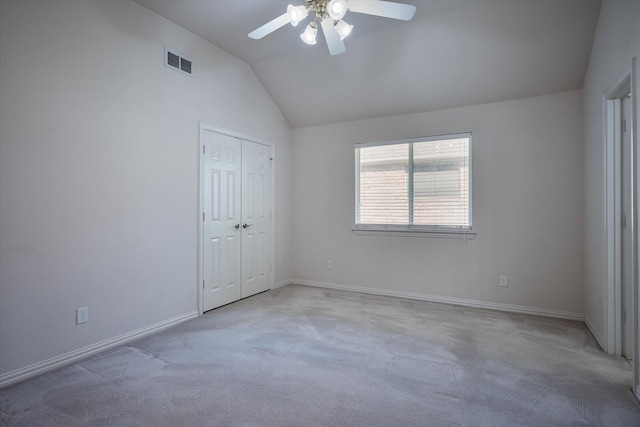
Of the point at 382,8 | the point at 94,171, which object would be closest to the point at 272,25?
the point at 382,8

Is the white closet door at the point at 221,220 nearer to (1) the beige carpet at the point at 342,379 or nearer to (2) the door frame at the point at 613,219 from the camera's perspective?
(1) the beige carpet at the point at 342,379

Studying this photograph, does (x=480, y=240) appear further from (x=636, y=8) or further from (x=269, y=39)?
(x=269, y=39)

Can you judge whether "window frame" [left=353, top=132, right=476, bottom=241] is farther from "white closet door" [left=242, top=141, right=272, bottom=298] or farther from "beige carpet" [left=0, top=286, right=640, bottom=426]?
"white closet door" [left=242, top=141, right=272, bottom=298]

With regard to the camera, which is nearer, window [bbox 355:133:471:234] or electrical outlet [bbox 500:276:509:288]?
electrical outlet [bbox 500:276:509:288]

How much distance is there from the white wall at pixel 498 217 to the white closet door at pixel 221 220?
1.43m

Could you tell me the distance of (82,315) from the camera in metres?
2.66

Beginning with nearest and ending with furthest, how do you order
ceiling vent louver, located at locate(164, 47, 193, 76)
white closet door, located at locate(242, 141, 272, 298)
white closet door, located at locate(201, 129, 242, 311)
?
ceiling vent louver, located at locate(164, 47, 193, 76) → white closet door, located at locate(201, 129, 242, 311) → white closet door, located at locate(242, 141, 272, 298)

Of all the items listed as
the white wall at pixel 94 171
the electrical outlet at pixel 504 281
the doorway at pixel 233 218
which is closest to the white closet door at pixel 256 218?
the doorway at pixel 233 218

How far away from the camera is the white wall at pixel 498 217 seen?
11.9ft

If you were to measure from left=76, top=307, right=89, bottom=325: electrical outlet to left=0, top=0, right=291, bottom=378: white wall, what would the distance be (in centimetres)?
4

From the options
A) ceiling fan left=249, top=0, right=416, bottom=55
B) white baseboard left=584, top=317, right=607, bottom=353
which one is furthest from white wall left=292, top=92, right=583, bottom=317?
ceiling fan left=249, top=0, right=416, bottom=55

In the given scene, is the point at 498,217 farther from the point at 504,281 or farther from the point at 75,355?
the point at 75,355

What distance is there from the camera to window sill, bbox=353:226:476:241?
408cm

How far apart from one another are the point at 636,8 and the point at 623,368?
2.47 meters
